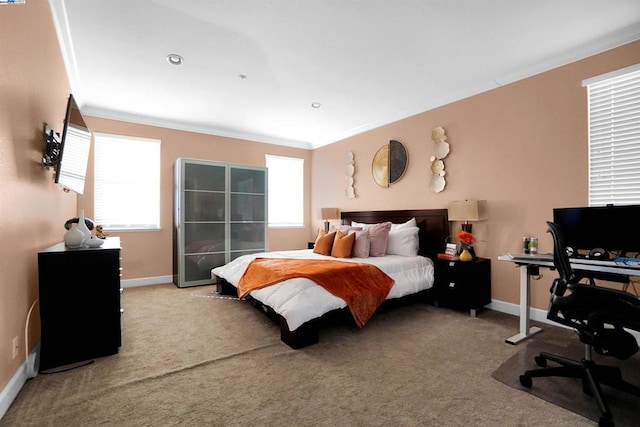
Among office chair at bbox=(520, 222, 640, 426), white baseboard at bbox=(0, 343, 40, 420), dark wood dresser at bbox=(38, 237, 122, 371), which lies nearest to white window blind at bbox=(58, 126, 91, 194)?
dark wood dresser at bbox=(38, 237, 122, 371)

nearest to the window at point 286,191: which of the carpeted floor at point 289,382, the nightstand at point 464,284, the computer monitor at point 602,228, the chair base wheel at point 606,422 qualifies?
the carpeted floor at point 289,382

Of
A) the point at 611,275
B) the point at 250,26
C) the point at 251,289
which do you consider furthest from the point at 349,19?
the point at 611,275

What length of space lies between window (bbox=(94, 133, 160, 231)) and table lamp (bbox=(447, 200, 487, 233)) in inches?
174

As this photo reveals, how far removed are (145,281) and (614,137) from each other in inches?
237

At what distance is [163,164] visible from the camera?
489 cm

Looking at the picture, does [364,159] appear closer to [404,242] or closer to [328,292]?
[404,242]

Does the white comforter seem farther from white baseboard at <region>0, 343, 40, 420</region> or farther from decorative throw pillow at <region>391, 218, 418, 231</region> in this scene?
white baseboard at <region>0, 343, 40, 420</region>

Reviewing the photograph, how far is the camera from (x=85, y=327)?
7.41 ft

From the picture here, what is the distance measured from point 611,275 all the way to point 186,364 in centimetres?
333

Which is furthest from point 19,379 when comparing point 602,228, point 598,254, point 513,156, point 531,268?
point 513,156

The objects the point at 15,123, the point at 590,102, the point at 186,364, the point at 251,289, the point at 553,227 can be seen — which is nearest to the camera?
the point at 15,123

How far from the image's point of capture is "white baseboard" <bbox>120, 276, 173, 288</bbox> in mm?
4539

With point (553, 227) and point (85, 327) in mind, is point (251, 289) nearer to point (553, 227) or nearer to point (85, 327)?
point (85, 327)

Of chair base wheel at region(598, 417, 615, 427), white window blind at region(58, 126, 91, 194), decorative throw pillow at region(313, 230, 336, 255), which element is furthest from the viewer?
decorative throw pillow at region(313, 230, 336, 255)
